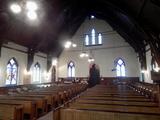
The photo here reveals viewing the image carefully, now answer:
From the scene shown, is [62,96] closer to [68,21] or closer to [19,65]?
[19,65]

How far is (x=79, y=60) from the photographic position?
1722 centimetres

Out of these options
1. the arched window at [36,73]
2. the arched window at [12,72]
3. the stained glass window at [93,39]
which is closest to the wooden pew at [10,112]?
the arched window at [12,72]

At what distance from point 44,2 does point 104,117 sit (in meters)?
8.72

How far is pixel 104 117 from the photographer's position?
278 centimetres

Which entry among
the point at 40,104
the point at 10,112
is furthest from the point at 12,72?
the point at 10,112

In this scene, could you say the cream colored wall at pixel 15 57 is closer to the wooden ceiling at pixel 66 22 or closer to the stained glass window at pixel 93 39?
the wooden ceiling at pixel 66 22

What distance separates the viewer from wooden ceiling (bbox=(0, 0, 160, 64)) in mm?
8016

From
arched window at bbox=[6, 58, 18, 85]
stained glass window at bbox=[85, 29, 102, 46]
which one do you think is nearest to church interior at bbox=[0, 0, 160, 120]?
arched window at bbox=[6, 58, 18, 85]

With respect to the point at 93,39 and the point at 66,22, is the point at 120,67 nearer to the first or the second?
the point at 93,39

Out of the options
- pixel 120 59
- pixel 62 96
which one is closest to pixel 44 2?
pixel 62 96

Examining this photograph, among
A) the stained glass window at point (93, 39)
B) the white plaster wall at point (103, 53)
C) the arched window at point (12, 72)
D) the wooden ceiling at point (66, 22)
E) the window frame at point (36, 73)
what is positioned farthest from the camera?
the stained glass window at point (93, 39)

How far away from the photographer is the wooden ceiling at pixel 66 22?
8.02 meters

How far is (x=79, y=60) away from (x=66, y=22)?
16.0ft

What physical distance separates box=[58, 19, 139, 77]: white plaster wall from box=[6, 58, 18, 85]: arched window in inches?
262
